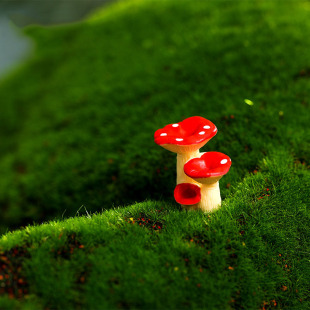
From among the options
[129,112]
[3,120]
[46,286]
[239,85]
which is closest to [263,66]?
[239,85]

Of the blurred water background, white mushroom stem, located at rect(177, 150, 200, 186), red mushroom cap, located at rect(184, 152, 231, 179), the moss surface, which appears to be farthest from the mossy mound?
the blurred water background

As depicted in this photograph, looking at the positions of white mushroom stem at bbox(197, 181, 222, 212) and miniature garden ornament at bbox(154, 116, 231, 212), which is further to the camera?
white mushroom stem at bbox(197, 181, 222, 212)

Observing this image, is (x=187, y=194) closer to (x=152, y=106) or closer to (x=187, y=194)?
(x=187, y=194)

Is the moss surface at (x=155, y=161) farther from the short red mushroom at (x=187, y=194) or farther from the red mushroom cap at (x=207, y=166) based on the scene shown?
the red mushroom cap at (x=207, y=166)

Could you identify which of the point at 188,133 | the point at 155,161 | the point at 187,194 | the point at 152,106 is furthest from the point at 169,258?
the point at 152,106

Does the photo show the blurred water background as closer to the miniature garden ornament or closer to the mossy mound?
the miniature garden ornament

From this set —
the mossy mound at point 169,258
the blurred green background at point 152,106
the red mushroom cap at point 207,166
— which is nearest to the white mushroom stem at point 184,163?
the red mushroom cap at point 207,166
